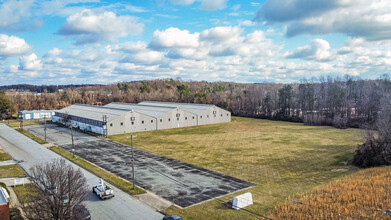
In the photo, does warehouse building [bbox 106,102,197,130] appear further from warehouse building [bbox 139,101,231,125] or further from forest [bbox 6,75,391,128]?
forest [bbox 6,75,391,128]

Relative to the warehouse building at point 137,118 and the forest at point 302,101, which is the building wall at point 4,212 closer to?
the warehouse building at point 137,118

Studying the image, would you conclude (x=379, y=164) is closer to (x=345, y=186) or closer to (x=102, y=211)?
(x=345, y=186)

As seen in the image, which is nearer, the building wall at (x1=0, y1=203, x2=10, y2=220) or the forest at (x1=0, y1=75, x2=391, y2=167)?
the building wall at (x1=0, y1=203, x2=10, y2=220)

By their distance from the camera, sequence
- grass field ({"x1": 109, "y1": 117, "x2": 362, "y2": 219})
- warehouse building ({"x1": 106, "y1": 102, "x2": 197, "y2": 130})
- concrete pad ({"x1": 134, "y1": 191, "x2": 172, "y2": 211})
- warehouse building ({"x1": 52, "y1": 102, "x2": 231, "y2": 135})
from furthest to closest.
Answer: warehouse building ({"x1": 106, "y1": 102, "x2": 197, "y2": 130}) < warehouse building ({"x1": 52, "y1": 102, "x2": 231, "y2": 135}) < grass field ({"x1": 109, "y1": 117, "x2": 362, "y2": 219}) < concrete pad ({"x1": 134, "y1": 191, "x2": 172, "y2": 211})

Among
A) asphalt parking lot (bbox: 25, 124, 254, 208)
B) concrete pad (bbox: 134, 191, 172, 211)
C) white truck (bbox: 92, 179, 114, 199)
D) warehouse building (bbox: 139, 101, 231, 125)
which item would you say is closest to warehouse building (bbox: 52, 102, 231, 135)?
warehouse building (bbox: 139, 101, 231, 125)

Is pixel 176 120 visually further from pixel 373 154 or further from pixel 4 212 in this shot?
pixel 4 212

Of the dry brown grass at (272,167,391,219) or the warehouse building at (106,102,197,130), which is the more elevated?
the warehouse building at (106,102,197,130)

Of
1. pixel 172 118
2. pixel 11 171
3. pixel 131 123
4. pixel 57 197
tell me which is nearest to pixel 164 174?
pixel 57 197

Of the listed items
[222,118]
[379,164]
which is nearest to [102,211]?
[379,164]
